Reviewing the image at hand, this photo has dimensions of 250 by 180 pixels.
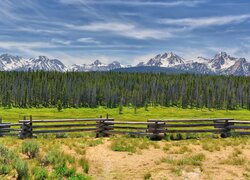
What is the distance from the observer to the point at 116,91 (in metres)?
148

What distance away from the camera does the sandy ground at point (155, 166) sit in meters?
16.6

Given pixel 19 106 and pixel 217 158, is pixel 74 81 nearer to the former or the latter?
pixel 19 106

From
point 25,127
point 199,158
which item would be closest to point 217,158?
point 199,158

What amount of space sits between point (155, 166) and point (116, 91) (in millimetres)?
129635

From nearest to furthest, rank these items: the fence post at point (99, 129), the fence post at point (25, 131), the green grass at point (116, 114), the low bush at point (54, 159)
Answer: the low bush at point (54, 159), the fence post at point (99, 129), the fence post at point (25, 131), the green grass at point (116, 114)

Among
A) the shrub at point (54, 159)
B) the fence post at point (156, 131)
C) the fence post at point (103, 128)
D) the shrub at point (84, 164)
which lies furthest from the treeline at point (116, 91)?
the shrub at point (84, 164)

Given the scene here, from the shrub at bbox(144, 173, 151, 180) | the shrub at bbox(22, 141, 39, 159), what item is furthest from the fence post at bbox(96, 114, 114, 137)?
the shrub at bbox(144, 173, 151, 180)

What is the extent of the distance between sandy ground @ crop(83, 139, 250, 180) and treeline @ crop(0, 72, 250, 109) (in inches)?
4744

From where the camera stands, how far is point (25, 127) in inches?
1089

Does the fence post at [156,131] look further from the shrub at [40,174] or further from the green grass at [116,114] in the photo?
the green grass at [116,114]

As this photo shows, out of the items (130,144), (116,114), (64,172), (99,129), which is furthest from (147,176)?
(116,114)

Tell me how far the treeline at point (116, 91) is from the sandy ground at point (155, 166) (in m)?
121

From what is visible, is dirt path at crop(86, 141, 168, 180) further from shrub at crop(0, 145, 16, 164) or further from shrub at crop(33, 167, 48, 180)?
shrub at crop(0, 145, 16, 164)

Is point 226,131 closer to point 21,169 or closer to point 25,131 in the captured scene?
point 25,131
